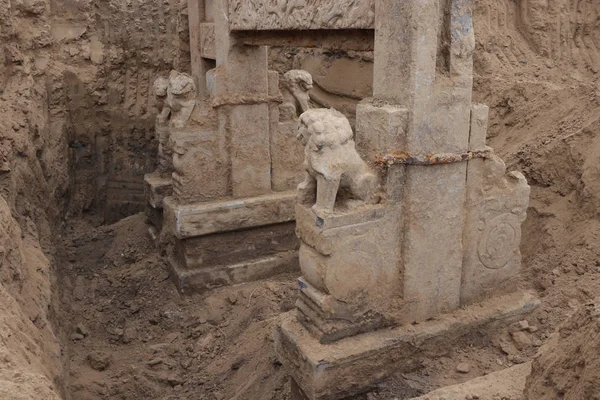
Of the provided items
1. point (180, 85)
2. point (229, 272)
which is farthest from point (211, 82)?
point (229, 272)

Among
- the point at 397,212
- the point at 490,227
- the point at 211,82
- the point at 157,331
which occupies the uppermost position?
the point at 211,82

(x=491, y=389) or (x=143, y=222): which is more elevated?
(x=491, y=389)

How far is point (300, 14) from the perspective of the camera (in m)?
4.06

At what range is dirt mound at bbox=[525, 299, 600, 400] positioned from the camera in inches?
77.1

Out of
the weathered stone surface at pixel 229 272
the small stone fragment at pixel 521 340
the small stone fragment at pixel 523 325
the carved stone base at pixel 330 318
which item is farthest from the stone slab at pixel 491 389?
the weathered stone surface at pixel 229 272

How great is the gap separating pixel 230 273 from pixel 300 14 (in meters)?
2.54

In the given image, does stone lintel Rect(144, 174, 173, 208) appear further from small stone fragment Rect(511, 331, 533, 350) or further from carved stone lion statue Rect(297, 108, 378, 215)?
small stone fragment Rect(511, 331, 533, 350)

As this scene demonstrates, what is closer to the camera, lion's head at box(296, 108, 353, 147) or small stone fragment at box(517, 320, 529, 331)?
lion's head at box(296, 108, 353, 147)

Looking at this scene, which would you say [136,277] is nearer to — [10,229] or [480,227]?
[10,229]

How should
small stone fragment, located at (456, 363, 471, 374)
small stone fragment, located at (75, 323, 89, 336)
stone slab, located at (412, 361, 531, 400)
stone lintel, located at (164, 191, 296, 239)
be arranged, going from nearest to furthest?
stone slab, located at (412, 361, 531, 400) → small stone fragment, located at (456, 363, 471, 374) → small stone fragment, located at (75, 323, 89, 336) → stone lintel, located at (164, 191, 296, 239)

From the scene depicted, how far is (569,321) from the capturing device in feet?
7.63

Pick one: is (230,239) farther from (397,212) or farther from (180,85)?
(397,212)

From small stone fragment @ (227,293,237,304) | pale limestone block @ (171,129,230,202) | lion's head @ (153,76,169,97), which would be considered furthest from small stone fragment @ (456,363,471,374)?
lion's head @ (153,76,169,97)

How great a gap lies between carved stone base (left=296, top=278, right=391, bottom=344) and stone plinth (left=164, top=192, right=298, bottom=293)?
81.2 inches
